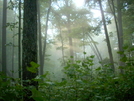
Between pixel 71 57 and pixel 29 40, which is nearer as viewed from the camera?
pixel 71 57

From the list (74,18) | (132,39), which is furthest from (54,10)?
(132,39)

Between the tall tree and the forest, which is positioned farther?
the tall tree

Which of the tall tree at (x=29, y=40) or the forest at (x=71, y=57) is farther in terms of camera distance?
the tall tree at (x=29, y=40)

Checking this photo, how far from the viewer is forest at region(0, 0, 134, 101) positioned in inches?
90.9

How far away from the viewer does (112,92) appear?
2922mm

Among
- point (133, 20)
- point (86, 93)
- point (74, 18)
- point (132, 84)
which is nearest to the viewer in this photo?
point (132, 84)

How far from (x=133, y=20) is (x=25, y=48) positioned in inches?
426

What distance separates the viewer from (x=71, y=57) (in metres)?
3.51

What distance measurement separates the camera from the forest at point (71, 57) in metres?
2.31

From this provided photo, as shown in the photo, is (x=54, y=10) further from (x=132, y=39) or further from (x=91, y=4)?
(x=132, y=39)

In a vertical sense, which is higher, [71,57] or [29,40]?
[29,40]

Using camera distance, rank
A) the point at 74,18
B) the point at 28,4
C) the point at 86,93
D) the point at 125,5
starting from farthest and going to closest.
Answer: the point at 74,18, the point at 125,5, the point at 28,4, the point at 86,93

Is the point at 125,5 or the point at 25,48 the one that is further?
the point at 125,5

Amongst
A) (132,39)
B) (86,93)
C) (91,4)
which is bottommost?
(86,93)
